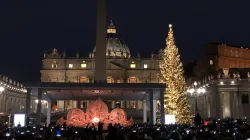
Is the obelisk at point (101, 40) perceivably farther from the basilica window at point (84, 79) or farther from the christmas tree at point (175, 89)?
the basilica window at point (84, 79)

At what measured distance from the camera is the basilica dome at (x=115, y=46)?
125162 mm

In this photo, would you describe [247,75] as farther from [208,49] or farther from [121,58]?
[121,58]

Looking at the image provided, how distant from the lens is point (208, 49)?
84.1 m

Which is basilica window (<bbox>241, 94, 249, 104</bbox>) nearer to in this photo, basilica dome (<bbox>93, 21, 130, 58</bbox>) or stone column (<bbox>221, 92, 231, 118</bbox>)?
stone column (<bbox>221, 92, 231, 118</bbox>)

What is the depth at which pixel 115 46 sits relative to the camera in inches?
5098

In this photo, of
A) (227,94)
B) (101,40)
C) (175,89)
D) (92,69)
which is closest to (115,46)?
(92,69)

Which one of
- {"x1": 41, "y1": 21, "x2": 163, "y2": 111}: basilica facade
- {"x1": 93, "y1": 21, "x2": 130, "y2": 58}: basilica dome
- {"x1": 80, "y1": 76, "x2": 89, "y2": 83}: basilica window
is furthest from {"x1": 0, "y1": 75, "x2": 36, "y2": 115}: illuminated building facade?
{"x1": 93, "y1": 21, "x2": 130, "y2": 58}: basilica dome

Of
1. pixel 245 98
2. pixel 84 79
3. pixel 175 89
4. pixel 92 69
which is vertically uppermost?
pixel 92 69

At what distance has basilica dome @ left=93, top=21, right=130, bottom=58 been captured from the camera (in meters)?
125

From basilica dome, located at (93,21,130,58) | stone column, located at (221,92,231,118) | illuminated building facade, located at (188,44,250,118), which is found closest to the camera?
illuminated building facade, located at (188,44,250,118)

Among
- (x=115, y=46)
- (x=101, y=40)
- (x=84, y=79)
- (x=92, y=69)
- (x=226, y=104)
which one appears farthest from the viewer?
(x=115, y=46)

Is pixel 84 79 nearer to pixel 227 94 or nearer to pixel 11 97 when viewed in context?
pixel 11 97

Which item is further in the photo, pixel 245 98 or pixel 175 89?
pixel 245 98

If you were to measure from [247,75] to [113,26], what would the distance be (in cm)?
8101
